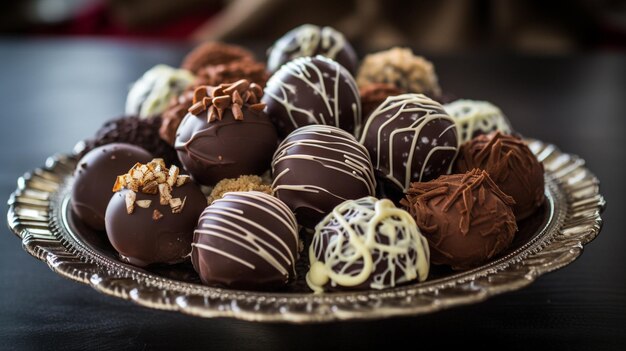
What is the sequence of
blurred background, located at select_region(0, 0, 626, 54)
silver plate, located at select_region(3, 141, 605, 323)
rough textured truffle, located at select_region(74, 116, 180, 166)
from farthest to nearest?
blurred background, located at select_region(0, 0, 626, 54) < rough textured truffle, located at select_region(74, 116, 180, 166) < silver plate, located at select_region(3, 141, 605, 323)

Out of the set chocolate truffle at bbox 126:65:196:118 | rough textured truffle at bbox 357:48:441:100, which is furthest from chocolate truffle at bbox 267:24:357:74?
chocolate truffle at bbox 126:65:196:118

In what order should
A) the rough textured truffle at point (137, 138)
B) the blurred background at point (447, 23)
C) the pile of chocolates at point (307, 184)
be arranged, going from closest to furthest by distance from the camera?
the pile of chocolates at point (307, 184) → the rough textured truffle at point (137, 138) → the blurred background at point (447, 23)

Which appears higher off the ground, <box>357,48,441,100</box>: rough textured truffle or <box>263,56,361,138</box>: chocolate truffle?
<box>263,56,361,138</box>: chocolate truffle

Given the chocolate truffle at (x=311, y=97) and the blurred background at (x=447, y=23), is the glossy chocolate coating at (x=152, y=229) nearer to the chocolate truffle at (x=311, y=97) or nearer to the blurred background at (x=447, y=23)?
the chocolate truffle at (x=311, y=97)

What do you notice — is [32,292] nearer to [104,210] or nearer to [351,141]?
[104,210]

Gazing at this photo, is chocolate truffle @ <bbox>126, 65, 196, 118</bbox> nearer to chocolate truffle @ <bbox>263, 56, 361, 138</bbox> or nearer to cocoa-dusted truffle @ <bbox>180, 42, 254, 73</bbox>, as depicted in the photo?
cocoa-dusted truffle @ <bbox>180, 42, 254, 73</bbox>

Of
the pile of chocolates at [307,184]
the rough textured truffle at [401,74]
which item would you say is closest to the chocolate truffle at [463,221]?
the pile of chocolates at [307,184]
